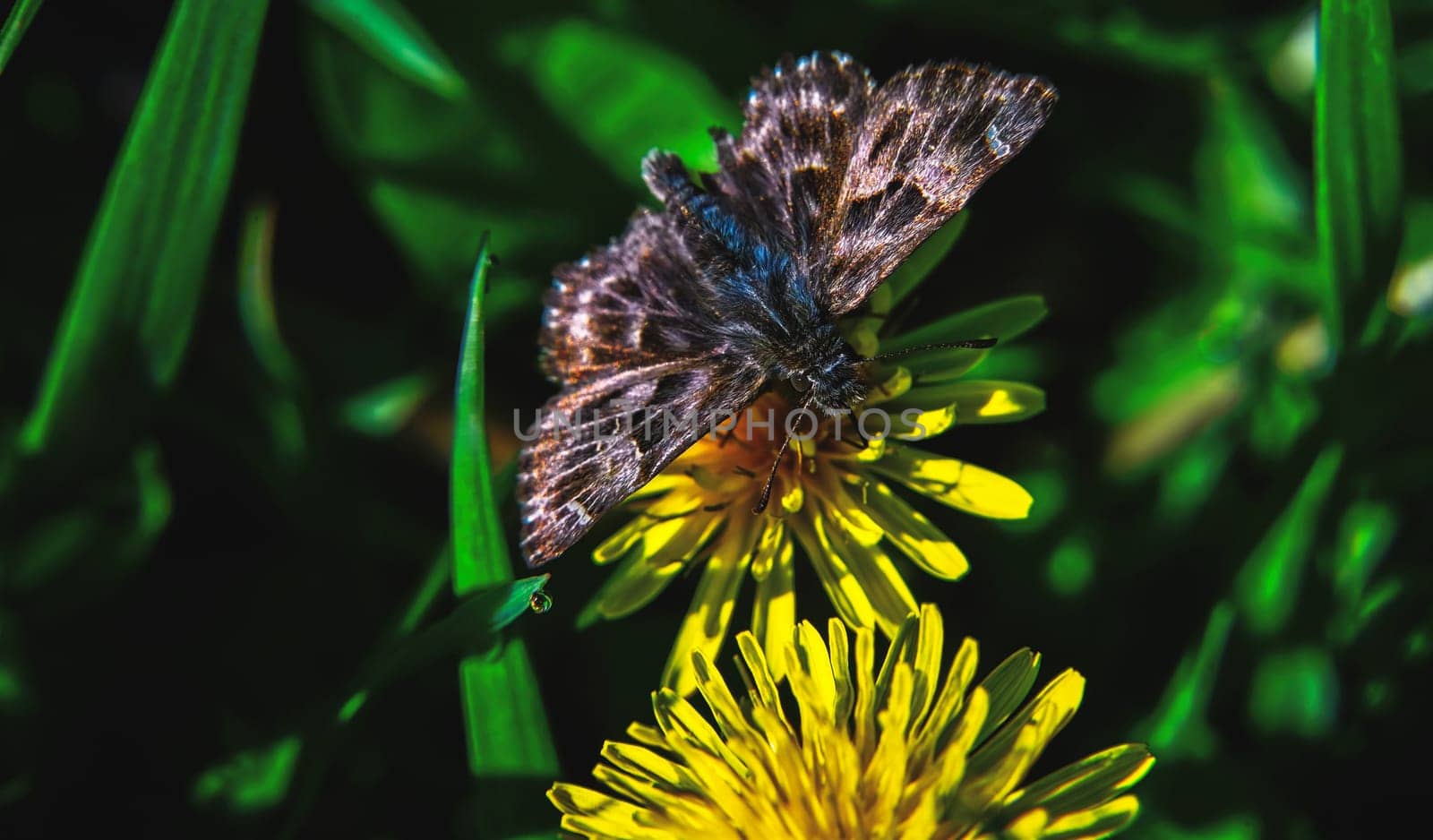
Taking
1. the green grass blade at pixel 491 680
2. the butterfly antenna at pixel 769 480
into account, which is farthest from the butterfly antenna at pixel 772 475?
the green grass blade at pixel 491 680

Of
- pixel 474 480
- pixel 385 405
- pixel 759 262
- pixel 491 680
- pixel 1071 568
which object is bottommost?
pixel 1071 568

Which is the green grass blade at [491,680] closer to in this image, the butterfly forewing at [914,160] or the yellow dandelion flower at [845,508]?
the yellow dandelion flower at [845,508]

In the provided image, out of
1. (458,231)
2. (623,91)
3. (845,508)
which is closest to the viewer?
(845,508)

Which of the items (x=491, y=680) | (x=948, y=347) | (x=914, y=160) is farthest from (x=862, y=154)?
(x=491, y=680)

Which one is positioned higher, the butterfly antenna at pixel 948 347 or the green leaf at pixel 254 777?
the green leaf at pixel 254 777

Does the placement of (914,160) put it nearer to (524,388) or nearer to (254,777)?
(524,388)

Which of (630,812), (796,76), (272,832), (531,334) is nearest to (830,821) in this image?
(630,812)
